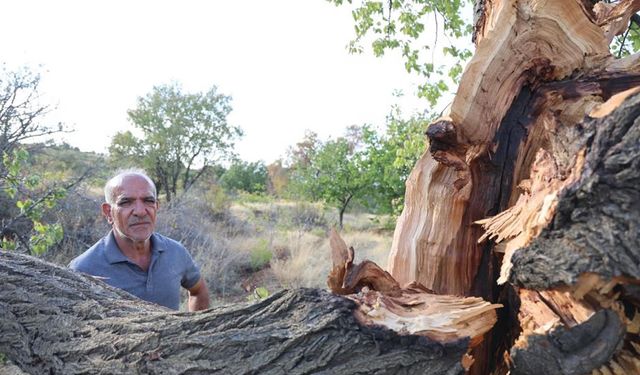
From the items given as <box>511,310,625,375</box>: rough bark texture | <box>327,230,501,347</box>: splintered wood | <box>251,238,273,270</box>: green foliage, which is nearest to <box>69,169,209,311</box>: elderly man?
<box>327,230,501,347</box>: splintered wood

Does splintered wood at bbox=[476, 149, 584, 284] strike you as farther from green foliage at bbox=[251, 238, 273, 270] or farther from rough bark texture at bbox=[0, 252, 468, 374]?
green foliage at bbox=[251, 238, 273, 270]

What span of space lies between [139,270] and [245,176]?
992 inches

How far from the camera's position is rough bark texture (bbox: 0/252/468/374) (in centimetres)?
131

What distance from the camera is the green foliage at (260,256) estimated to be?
10.3 meters

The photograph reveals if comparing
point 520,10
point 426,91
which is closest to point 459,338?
point 520,10

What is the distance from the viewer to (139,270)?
10.6ft

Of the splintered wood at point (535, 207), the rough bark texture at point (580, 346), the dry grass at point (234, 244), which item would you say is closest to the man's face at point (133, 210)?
the splintered wood at point (535, 207)

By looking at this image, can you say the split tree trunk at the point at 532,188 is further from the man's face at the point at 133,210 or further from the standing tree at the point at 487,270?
the man's face at the point at 133,210

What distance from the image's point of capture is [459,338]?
1.33m

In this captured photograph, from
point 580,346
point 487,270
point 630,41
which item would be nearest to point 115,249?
point 487,270

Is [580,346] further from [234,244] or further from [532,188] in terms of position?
[234,244]

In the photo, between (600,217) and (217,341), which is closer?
(600,217)

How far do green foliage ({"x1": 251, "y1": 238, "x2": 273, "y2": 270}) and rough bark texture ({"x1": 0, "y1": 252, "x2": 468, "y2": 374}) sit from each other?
8347mm

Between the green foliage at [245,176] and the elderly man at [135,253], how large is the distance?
22592 mm
